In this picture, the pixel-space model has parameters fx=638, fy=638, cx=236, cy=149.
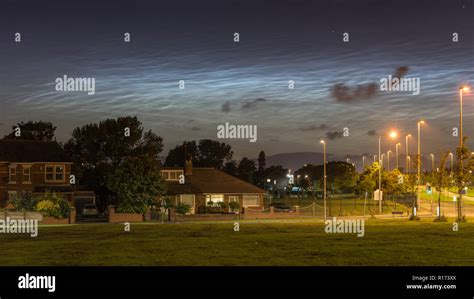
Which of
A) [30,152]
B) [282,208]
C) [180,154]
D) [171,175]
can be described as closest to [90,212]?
[30,152]

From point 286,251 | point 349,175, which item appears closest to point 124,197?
point 286,251

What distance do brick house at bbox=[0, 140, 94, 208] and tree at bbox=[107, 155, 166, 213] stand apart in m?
13.3

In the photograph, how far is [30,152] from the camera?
70.4 metres

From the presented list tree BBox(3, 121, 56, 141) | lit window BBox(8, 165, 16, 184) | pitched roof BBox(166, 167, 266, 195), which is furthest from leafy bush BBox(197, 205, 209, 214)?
tree BBox(3, 121, 56, 141)

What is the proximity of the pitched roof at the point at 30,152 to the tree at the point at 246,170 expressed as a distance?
271 feet

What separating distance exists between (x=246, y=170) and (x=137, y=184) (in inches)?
4319

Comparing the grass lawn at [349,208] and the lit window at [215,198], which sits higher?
Answer: the lit window at [215,198]

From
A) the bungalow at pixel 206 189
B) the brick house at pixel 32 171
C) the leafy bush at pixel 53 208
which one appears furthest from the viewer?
the bungalow at pixel 206 189

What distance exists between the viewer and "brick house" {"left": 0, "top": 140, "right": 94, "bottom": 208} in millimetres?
67375

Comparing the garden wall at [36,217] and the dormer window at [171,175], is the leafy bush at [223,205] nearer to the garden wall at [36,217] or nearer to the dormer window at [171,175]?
the dormer window at [171,175]

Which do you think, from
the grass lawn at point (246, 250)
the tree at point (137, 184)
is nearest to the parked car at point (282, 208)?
the tree at point (137, 184)

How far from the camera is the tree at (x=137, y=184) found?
54.8 metres
